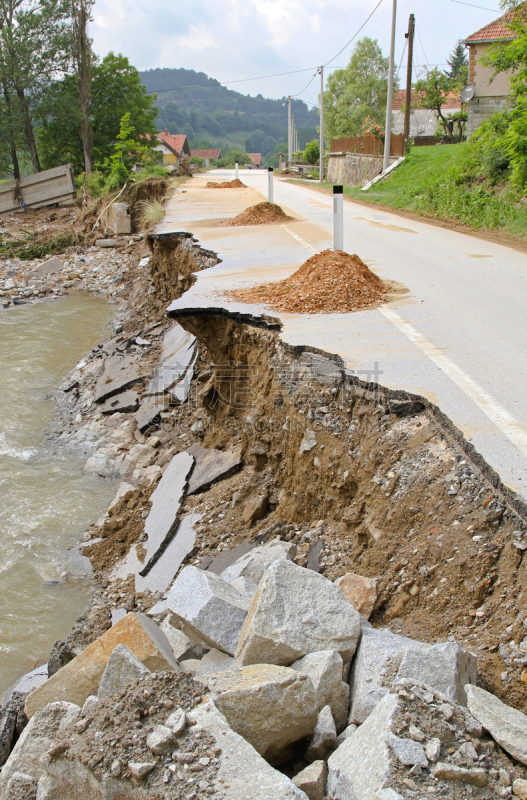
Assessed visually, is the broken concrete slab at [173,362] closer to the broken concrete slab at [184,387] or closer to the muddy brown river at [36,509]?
the broken concrete slab at [184,387]

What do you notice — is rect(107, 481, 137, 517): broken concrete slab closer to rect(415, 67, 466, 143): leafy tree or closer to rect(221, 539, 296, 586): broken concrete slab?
rect(221, 539, 296, 586): broken concrete slab

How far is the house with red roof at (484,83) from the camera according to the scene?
28.9 metres

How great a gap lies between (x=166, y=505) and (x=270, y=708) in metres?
4.25

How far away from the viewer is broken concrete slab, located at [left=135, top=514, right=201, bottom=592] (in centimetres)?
558

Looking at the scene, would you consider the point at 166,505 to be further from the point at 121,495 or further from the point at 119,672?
the point at 119,672

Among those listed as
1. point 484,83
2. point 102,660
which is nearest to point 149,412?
point 102,660

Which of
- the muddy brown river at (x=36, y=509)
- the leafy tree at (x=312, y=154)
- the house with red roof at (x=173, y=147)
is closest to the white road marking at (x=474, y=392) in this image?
the muddy brown river at (x=36, y=509)

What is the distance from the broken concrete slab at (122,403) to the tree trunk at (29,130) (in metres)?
25.7

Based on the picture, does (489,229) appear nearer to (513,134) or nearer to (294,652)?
(513,134)

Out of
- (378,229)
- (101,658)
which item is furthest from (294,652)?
(378,229)

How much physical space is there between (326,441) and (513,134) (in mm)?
12670

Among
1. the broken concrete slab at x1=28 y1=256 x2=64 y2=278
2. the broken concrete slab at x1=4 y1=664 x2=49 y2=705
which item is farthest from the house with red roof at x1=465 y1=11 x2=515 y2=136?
the broken concrete slab at x1=4 y1=664 x2=49 y2=705

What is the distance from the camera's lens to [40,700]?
3492mm

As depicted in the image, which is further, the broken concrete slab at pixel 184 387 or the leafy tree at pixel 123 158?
the leafy tree at pixel 123 158
